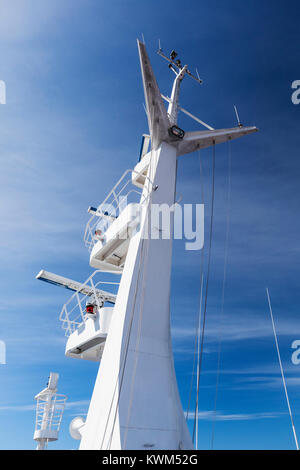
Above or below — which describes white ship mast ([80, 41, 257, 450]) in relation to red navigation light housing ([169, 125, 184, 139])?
below

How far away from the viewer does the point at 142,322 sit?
7164 millimetres

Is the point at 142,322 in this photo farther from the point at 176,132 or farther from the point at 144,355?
the point at 176,132

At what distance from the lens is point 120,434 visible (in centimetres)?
578

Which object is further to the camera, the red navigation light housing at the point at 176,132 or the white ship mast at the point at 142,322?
the red navigation light housing at the point at 176,132

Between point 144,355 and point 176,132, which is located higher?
point 176,132

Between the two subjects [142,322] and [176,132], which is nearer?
[142,322]

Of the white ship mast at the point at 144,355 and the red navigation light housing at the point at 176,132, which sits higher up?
the red navigation light housing at the point at 176,132

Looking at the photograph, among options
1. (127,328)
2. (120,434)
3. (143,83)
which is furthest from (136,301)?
(143,83)

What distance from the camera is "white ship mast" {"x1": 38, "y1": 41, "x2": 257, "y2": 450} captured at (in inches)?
244

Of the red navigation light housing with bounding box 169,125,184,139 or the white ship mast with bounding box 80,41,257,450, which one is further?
the red navigation light housing with bounding box 169,125,184,139

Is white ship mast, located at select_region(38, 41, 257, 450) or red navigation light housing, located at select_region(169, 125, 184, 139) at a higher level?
red navigation light housing, located at select_region(169, 125, 184, 139)

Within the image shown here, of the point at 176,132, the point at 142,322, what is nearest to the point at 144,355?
the point at 142,322

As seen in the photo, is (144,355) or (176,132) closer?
(144,355)

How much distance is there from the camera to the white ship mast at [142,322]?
6188mm
